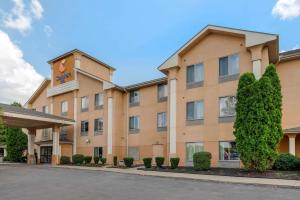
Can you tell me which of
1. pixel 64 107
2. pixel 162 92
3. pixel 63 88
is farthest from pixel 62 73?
pixel 162 92

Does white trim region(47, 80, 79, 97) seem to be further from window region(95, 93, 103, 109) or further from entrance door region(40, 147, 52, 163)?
entrance door region(40, 147, 52, 163)

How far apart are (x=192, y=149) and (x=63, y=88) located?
765 inches

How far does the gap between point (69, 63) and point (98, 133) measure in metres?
9.67

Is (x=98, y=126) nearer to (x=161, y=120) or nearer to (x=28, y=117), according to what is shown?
(x=28, y=117)

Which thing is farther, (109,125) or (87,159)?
(109,125)

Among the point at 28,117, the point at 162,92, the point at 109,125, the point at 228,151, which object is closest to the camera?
the point at 228,151

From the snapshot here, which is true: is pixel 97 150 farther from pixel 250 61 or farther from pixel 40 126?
pixel 250 61

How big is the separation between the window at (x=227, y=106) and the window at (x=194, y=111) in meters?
1.78

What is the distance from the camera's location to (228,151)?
2294 cm

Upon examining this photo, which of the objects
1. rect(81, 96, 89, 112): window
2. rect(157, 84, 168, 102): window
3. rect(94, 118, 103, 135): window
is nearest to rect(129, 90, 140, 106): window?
rect(157, 84, 168, 102): window

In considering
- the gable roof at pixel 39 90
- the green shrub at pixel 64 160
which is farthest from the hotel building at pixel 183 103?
the gable roof at pixel 39 90

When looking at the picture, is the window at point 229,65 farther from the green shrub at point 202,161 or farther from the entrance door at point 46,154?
the entrance door at point 46,154

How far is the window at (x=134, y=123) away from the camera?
1251 inches

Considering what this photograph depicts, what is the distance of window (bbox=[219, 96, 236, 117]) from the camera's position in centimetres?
2314
